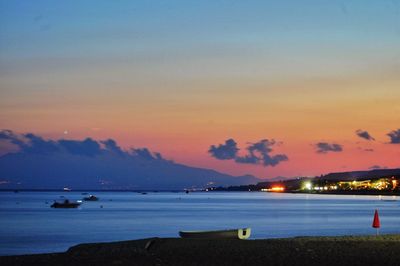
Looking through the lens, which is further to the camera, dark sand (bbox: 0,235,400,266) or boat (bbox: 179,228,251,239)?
boat (bbox: 179,228,251,239)

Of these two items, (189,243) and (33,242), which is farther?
(33,242)

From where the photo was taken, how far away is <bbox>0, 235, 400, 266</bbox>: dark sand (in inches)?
923

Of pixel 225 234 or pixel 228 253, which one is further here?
pixel 225 234

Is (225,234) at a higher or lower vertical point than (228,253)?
higher

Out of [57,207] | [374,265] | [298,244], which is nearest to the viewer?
[374,265]

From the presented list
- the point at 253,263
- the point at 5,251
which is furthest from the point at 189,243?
the point at 5,251

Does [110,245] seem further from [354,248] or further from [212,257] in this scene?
[354,248]

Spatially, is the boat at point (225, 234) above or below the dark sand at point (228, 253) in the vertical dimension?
above

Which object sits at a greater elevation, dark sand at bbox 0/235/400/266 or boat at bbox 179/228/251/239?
boat at bbox 179/228/251/239

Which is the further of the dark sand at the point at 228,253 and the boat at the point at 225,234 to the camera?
the boat at the point at 225,234

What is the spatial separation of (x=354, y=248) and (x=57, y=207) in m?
115

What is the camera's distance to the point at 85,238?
59.2 meters

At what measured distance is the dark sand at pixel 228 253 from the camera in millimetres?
23438

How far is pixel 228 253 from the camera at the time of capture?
25484 millimetres
